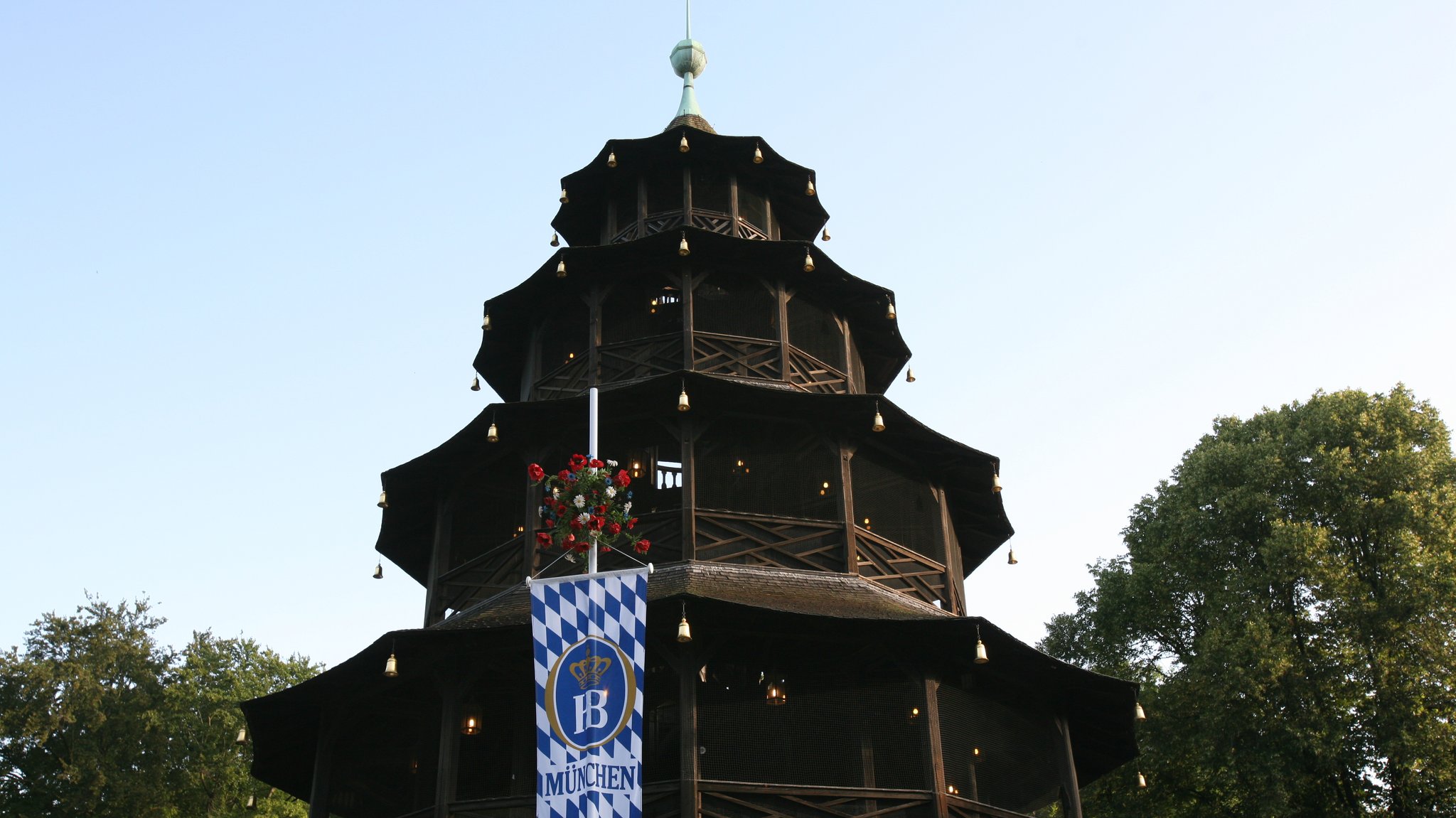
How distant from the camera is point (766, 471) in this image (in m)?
24.1

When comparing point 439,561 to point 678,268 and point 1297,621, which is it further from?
point 1297,621

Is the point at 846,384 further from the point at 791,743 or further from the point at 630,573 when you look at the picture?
the point at 630,573

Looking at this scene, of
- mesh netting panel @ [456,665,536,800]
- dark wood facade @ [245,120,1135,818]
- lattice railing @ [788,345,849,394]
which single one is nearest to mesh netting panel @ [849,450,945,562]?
dark wood facade @ [245,120,1135,818]

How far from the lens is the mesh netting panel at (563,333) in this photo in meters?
26.4

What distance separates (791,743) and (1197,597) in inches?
808

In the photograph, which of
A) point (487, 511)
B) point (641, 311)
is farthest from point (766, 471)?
point (487, 511)

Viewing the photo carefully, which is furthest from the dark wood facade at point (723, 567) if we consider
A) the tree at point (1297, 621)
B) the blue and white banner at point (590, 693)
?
the tree at point (1297, 621)

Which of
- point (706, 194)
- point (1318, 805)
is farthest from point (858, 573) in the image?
point (1318, 805)

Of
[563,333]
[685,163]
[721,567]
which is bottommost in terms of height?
[721,567]

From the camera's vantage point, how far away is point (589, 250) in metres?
25.2

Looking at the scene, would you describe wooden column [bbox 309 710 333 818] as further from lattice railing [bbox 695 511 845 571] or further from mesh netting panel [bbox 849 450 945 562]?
mesh netting panel [bbox 849 450 945 562]

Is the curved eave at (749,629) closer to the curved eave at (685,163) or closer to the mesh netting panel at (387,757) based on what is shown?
the mesh netting panel at (387,757)

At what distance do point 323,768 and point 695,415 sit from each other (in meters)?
8.64

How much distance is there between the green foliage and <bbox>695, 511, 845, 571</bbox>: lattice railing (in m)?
22.0
